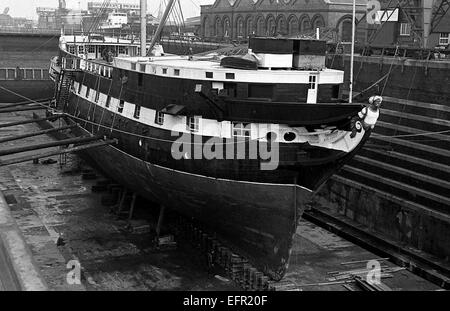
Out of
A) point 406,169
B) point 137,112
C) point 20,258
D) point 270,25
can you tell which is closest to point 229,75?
point 137,112

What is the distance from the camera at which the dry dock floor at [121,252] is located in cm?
1700

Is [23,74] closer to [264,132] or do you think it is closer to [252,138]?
[252,138]

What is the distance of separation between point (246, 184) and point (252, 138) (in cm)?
143

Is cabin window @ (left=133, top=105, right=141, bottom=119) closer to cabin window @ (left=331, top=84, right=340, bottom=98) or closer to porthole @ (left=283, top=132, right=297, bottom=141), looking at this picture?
porthole @ (left=283, top=132, right=297, bottom=141)

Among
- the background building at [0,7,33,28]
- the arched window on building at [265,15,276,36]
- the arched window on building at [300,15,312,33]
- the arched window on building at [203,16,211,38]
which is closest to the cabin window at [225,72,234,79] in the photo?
the arched window on building at [300,15,312,33]

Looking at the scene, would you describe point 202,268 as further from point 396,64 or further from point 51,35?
point 51,35

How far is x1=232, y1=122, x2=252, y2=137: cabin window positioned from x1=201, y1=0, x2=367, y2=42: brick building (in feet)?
89.9

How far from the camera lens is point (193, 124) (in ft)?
58.3

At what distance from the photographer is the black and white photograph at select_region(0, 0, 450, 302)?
53.3ft

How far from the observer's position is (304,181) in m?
16.3

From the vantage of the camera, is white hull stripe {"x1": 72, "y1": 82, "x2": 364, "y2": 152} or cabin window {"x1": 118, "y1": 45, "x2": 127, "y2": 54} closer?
white hull stripe {"x1": 72, "y1": 82, "x2": 364, "y2": 152}

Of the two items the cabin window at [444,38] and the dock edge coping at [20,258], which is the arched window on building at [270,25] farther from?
the dock edge coping at [20,258]

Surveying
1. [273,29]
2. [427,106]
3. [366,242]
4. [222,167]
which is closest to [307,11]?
[273,29]

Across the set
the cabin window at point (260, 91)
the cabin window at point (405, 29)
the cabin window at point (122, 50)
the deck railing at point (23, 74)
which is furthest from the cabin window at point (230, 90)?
the deck railing at point (23, 74)
